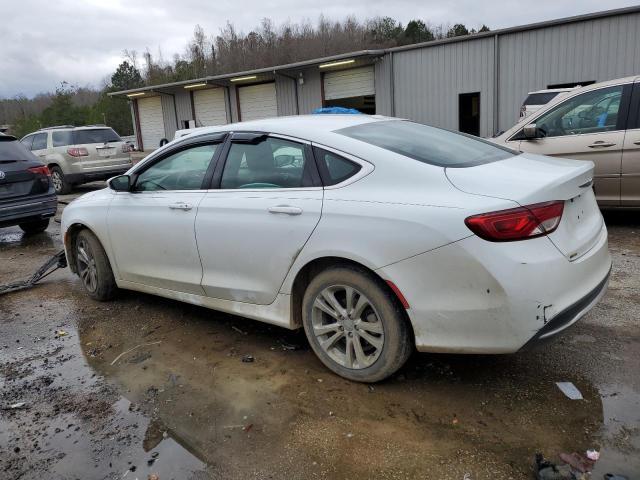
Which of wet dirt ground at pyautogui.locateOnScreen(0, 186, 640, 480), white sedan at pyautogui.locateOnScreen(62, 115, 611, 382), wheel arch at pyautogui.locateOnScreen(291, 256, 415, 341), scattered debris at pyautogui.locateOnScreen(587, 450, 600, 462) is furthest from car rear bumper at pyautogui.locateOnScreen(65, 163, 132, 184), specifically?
scattered debris at pyautogui.locateOnScreen(587, 450, 600, 462)

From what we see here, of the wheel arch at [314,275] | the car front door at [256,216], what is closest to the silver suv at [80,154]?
the car front door at [256,216]

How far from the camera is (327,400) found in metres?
3.05

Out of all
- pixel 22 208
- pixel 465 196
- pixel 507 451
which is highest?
pixel 465 196

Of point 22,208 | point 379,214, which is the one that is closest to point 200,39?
point 22,208

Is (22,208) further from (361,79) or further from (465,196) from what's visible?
(361,79)

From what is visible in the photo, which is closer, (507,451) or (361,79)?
(507,451)

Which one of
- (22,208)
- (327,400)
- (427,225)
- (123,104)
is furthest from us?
(123,104)

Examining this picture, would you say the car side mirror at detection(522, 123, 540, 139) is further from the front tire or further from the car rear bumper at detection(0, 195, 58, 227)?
the car rear bumper at detection(0, 195, 58, 227)

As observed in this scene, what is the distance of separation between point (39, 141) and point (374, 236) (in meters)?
14.4

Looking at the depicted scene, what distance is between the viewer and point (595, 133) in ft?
20.8

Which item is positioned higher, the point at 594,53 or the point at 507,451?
the point at 594,53

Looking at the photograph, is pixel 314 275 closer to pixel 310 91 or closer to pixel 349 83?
pixel 349 83

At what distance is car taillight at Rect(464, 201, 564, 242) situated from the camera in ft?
8.34

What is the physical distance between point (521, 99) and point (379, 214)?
16.9 meters
